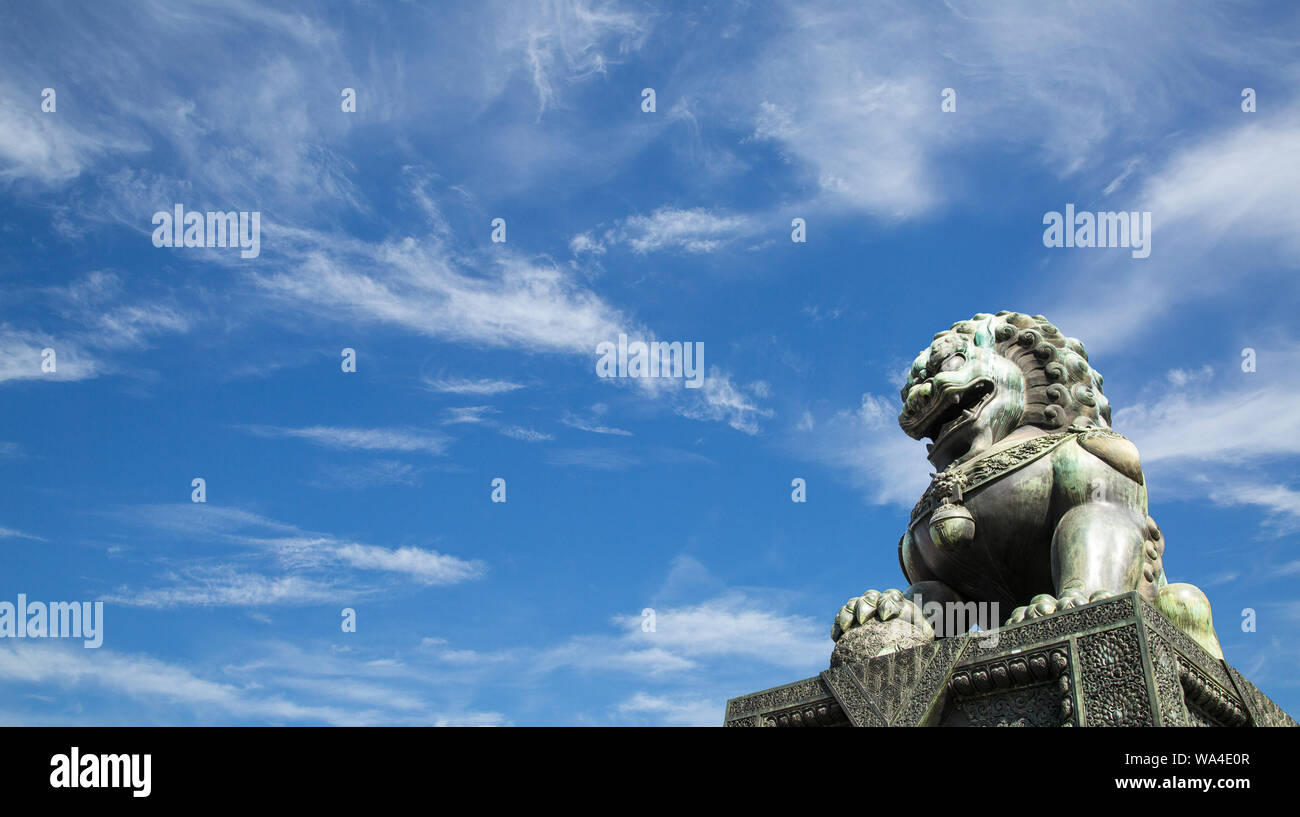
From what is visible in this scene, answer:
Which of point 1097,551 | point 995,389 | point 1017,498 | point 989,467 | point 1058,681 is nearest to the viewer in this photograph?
point 1058,681

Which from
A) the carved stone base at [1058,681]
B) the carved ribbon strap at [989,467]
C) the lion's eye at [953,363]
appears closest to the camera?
the carved stone base at [1058,681]

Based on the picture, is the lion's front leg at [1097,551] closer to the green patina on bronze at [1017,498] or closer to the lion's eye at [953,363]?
the green patina on bronze at [1017,498]

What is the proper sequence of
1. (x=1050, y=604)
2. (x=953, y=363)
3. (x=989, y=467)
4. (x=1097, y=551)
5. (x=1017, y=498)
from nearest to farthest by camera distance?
1. (x=1050, y=604)
2. (x=1097, y=551)
3. (x=1017, y=498)
4. (x=989, y=467)
5. (x=953, y=363)

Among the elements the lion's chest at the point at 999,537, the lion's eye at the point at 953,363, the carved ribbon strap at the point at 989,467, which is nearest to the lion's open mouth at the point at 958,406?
the lion's eye at the point at 953,363

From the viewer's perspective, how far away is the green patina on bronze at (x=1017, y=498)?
644 centimetres

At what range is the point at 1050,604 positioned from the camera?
19.1ft

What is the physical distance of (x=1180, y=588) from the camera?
21.6ft

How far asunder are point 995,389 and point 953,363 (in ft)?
1.13

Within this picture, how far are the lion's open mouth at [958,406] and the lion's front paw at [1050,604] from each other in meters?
1.86

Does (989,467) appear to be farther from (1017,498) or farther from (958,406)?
(958,406)

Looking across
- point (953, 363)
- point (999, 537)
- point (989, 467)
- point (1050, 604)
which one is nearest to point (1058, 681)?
point (1050, 604)
